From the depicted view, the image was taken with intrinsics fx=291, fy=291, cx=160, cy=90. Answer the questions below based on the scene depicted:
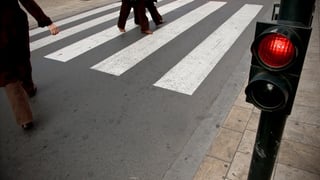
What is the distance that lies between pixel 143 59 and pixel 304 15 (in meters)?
4.33

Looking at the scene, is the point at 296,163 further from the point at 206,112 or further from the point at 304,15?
the point at 304,15

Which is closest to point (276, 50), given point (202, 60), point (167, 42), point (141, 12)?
point (202, 60)

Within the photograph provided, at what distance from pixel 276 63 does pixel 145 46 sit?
4995mm

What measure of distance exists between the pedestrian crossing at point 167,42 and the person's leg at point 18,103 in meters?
1.76

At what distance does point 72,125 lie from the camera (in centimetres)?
354

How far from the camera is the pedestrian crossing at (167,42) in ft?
15.6

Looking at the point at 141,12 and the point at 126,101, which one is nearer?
the point at 126,101

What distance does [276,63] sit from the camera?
1.27 meters

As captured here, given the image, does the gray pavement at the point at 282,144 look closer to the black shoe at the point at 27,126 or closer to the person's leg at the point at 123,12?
the black shoe at the point at 27,126

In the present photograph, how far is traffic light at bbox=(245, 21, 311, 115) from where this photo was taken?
1.20m

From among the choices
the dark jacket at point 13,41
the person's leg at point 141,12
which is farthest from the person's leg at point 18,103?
the person's leg at point 141,12

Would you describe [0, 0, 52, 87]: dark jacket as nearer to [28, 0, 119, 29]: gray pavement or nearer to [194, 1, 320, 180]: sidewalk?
[194, 1, 320, 180]: sidewalk

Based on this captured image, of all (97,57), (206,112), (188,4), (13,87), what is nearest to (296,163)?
(206,112)

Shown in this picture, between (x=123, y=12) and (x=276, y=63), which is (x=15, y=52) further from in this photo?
(x=123, y=12)
